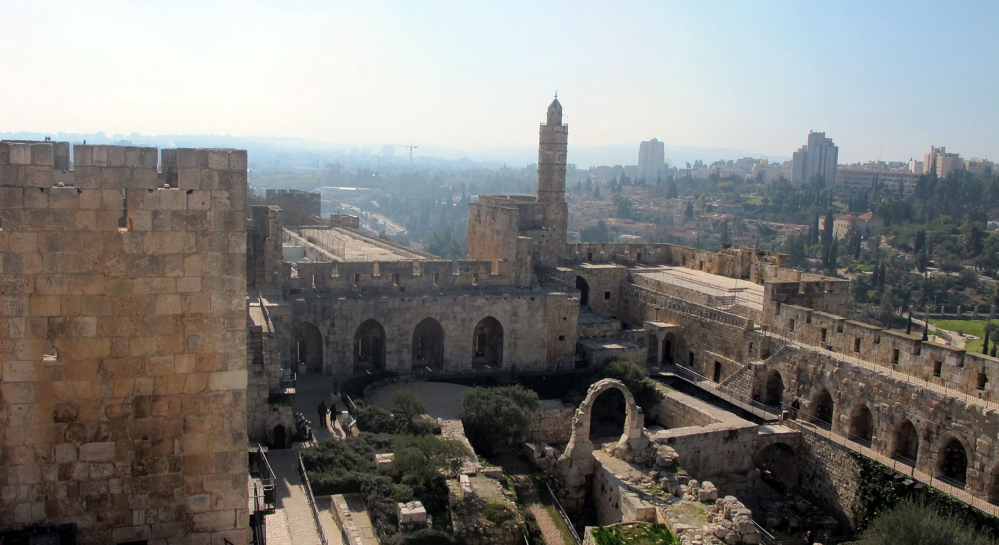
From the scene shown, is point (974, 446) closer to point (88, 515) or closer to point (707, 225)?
point (88, 515)

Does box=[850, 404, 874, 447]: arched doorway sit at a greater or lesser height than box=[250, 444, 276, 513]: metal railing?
lesser

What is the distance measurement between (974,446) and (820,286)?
7794mm

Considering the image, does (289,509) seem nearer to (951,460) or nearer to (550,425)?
(550,425)

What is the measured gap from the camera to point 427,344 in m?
24.7

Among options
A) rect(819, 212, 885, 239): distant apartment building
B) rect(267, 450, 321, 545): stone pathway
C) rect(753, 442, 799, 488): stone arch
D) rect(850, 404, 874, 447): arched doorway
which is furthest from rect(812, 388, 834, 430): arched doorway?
rect(819, 212, 885, 239): distant apartment building

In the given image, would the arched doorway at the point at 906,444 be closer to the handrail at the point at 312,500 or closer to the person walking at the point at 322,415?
the person walking at the point at 322,415

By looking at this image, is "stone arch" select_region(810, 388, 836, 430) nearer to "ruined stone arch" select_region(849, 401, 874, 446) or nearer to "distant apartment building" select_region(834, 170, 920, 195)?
"ruined stone arch" select_region(849, 401, 874, 446)

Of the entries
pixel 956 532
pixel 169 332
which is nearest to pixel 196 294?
pixel 169 332

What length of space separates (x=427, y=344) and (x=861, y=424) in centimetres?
1217

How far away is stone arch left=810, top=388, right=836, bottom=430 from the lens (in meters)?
20.9

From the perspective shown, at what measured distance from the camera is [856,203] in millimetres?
107938

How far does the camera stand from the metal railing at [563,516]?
15398 mm

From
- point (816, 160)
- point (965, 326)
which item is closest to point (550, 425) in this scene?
point (965, 326)

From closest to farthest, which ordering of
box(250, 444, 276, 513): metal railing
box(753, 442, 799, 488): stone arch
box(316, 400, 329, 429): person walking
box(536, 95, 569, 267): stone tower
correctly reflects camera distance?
box(250, 444, 276, 513): metal railing → box(316, 400, 329, 429): person walking → box(753, 442, 799, 488): stone arch → box(536, 95, 569, 267): stone tower
